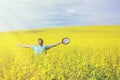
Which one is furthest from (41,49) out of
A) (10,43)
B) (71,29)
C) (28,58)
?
(71,29)

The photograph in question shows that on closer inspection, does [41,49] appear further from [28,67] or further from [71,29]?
[71,29]

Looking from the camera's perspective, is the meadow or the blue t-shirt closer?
the meadow

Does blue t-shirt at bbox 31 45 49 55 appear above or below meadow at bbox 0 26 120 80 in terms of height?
above

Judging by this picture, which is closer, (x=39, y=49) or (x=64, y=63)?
(x=64, y=63)

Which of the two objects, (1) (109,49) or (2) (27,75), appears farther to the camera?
(1) (109,49)

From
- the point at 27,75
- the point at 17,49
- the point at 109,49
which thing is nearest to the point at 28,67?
the point at 27,75

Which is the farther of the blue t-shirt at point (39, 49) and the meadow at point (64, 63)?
the blue t-shirt at point (39, 49)

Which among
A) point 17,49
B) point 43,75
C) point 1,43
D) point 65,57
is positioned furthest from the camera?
point 1,43

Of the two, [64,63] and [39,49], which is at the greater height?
[39,49]

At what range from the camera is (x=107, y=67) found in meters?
7.95

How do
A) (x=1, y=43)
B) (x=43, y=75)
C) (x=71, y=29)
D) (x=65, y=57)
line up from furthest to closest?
(x=71, y=29) < (x=1, y=43) < (x=65, y=57) < (x=43, y=75)

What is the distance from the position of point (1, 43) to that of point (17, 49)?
101cm

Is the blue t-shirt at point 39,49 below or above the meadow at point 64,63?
above

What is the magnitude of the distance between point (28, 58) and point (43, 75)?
1.63 feet
